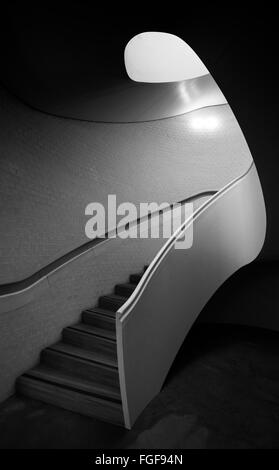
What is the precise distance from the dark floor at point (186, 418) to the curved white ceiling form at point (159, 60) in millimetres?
3431

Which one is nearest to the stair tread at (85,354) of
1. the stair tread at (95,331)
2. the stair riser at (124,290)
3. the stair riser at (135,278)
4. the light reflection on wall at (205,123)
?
the stair tread at (95,331)

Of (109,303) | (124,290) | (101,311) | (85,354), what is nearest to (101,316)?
(101,311)

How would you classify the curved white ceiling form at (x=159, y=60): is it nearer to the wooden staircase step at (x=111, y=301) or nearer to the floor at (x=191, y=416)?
the wooden staircase step at (x=111, y=301)

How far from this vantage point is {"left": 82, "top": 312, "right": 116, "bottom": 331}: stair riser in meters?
3.86

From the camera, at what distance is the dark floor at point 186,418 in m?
2.57

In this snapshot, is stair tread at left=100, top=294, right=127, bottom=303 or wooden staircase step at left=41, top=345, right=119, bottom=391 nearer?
wooden staircase step at left=41, top=345, right=119, bottom=391

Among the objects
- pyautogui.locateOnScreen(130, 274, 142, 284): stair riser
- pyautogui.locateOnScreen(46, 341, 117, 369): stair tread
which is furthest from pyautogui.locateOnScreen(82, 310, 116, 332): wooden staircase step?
pyautogui.locateOnScreen(130, 274, 142, 284): stair riser

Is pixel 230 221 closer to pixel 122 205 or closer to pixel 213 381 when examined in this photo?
pixel 122 205

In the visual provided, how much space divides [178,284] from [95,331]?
1141mm

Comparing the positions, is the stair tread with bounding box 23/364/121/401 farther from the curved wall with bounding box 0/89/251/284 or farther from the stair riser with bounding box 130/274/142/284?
the stair riser with bounding box 130/274/142/284

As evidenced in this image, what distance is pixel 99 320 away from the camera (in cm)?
393

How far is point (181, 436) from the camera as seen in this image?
8.63 ft

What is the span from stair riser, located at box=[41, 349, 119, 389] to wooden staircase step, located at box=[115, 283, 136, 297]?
1315 millimetres
